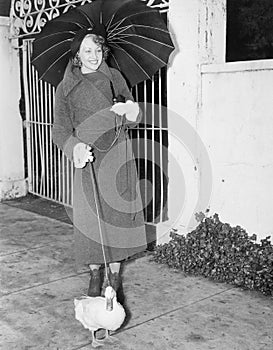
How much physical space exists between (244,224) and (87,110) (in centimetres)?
163

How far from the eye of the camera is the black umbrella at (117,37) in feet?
11.2

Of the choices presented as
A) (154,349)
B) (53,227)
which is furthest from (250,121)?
(53,227)

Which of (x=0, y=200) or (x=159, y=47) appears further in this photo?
(x=0, y=200)

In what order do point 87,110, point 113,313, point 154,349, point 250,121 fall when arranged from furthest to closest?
point 250,121, point 87,110, point 154,349, point 113,313

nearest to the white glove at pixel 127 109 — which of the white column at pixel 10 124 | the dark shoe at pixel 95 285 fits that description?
the dark shoe at pixel 95 285

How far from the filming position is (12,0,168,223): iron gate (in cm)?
509

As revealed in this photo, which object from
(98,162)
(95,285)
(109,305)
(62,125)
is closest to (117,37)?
(62,125)

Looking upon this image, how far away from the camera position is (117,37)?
11.5 ft

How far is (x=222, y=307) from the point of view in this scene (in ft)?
11.7

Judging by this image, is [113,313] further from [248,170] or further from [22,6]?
[22,6]

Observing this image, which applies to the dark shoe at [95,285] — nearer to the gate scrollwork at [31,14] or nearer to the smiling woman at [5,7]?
the gate scrollwork at [31,14]

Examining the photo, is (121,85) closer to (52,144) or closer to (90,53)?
(90,53)

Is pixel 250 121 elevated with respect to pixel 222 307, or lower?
elevated

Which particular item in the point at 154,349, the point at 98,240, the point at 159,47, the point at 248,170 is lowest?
the point at 154,349
